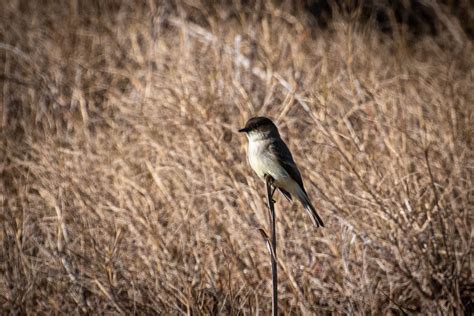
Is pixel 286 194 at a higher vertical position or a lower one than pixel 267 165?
lower

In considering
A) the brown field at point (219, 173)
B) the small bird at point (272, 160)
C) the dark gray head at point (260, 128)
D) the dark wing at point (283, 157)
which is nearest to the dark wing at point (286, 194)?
the small bird at point (272, 160)

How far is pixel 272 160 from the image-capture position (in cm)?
389

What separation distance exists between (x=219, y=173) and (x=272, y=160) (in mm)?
1407

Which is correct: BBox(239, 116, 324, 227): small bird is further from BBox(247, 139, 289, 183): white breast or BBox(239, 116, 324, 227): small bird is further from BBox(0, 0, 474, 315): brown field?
BBox(0, 0, 474, 315): brown field

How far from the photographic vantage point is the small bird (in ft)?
12.8

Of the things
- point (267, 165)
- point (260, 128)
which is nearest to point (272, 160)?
point (267, 165)

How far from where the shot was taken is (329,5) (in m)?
9.78

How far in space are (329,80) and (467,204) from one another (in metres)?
2.22

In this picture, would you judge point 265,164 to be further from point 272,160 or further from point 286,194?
point 286,194

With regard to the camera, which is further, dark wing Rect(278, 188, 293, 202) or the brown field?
the brown field

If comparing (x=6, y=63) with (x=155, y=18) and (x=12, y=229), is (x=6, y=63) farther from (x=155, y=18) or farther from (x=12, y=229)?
(x=12, y=229)

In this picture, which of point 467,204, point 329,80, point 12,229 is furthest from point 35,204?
point 467,204

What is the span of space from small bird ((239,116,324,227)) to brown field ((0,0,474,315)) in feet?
1.80

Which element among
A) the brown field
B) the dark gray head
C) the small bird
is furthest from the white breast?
the brown field
